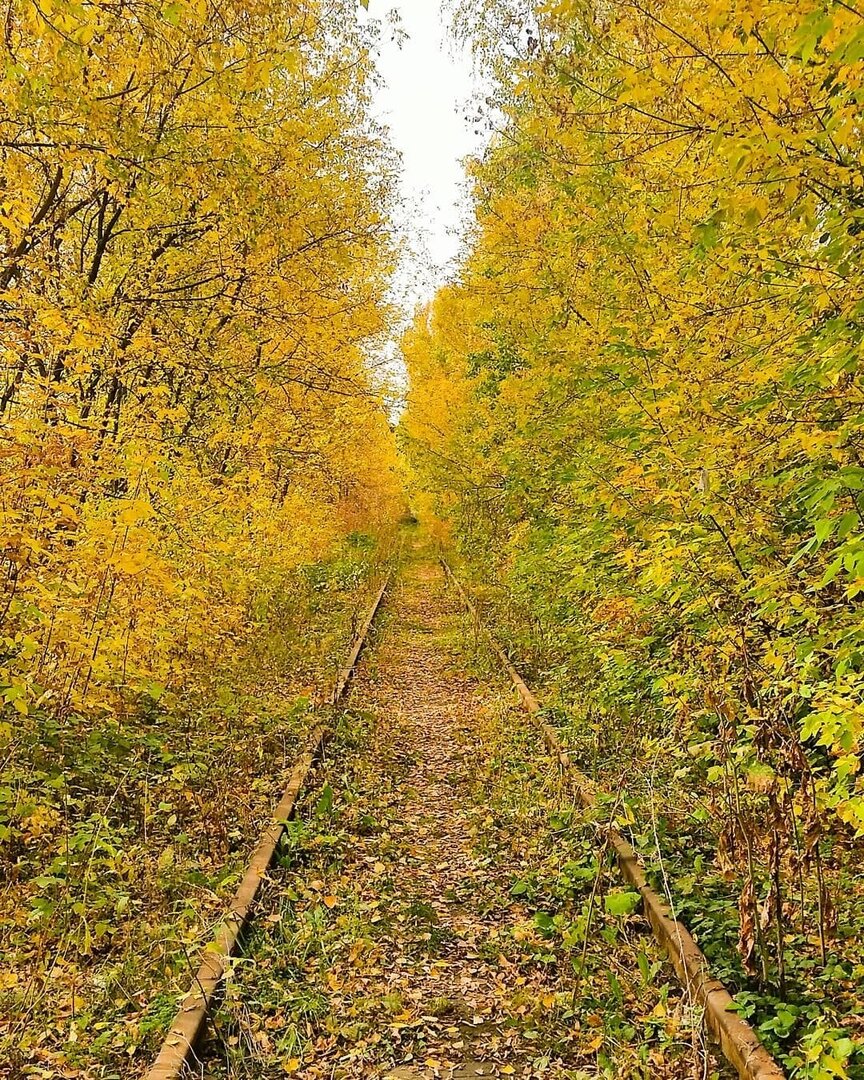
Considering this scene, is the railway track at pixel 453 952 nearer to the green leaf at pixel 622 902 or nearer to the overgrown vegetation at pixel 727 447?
the green leaf at pixel 622 902

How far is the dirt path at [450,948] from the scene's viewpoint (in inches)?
147

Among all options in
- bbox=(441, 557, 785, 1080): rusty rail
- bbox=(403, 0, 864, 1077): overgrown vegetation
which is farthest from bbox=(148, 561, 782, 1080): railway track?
bbox=(403, 0, 864, 1077): overgrown vegetation

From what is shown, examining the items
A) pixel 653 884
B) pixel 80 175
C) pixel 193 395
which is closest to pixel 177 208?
pixel 80 175

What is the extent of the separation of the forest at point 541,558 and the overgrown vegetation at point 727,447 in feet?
A: 0.11

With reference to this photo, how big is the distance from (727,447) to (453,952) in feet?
11.4

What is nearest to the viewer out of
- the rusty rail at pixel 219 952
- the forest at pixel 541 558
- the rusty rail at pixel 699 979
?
the rusty rail at pixel 699 979

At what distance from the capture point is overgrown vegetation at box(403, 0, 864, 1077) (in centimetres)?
320

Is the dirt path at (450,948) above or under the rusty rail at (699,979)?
under

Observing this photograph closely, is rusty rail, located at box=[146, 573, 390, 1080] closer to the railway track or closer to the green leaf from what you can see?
the railway track

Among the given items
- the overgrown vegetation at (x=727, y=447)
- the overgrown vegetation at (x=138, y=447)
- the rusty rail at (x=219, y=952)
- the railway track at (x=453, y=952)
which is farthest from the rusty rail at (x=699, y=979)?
the overgrown vegetation at (x=138, y=447)

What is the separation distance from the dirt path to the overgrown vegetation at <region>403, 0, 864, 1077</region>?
56 centimetres

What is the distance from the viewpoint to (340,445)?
49.1ft

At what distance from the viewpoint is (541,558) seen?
956 cm

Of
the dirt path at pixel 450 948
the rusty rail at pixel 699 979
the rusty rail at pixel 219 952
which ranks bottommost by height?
the dirt path at pixel 450 948
